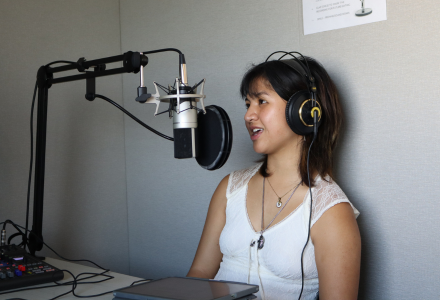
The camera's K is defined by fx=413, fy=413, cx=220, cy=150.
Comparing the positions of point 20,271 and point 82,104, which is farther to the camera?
point 82,104

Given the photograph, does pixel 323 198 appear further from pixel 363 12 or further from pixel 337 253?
pixel 363 12

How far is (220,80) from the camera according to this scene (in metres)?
1.71

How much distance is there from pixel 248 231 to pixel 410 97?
0.63m

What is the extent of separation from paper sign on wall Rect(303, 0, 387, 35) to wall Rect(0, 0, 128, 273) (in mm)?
1004

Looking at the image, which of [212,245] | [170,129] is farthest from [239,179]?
[170,129]

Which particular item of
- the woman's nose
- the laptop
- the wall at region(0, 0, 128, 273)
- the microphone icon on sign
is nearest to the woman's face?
the woman's nose

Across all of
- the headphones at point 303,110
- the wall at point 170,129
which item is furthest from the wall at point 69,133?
the headphones at point 303,110

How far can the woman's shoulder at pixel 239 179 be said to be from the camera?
140 centimetres

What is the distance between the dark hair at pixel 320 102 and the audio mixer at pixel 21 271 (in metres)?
0.78

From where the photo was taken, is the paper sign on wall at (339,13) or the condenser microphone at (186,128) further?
the paper sign on wall at (339,13)

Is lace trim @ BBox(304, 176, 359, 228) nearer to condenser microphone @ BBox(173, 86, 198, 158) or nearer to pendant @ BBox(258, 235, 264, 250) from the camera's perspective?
pendant @ BBox(258, 235, 264, 250)

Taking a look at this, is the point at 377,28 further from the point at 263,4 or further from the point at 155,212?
the point at 155,212

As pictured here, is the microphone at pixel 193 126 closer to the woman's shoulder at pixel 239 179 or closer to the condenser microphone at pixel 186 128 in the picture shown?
the condenser microphone at pixel 186 128

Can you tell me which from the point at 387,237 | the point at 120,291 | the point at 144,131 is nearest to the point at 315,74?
the point at 387,237
